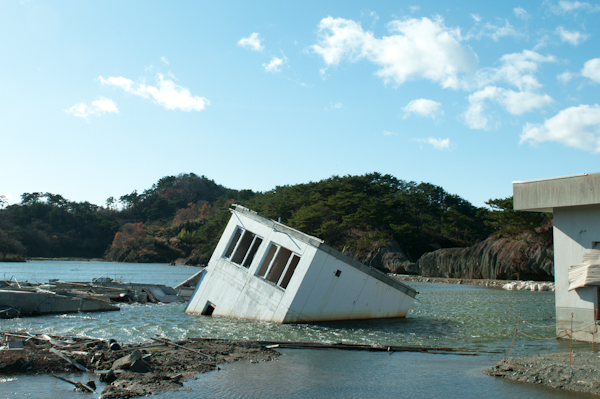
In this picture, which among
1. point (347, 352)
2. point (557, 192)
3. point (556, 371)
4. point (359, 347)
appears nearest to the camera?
point (556, 371)

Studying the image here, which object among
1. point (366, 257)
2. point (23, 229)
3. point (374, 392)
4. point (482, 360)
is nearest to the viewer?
point (374, 392)

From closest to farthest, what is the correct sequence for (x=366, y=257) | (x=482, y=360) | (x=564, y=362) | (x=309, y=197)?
1. (x=564, y=362)
2. (x=482, y=360)
3. (x=366, y=257)
4. (x=309, y=197)

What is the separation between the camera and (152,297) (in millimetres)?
31812

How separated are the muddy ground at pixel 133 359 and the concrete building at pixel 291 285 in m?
5.57

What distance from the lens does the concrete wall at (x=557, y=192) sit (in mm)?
14008

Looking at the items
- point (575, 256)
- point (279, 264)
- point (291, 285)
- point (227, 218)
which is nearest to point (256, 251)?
point (279, 264)

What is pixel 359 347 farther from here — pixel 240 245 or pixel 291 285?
pixel 240 245

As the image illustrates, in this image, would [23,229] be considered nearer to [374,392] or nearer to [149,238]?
[149,238]

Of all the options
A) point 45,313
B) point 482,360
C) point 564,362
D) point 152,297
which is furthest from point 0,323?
point 564,362

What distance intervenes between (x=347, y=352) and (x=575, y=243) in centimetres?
808

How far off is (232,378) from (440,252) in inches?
2359

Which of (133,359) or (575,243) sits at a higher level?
(575,243)

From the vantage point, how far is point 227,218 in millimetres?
105812

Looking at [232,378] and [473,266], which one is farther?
[473,266]
